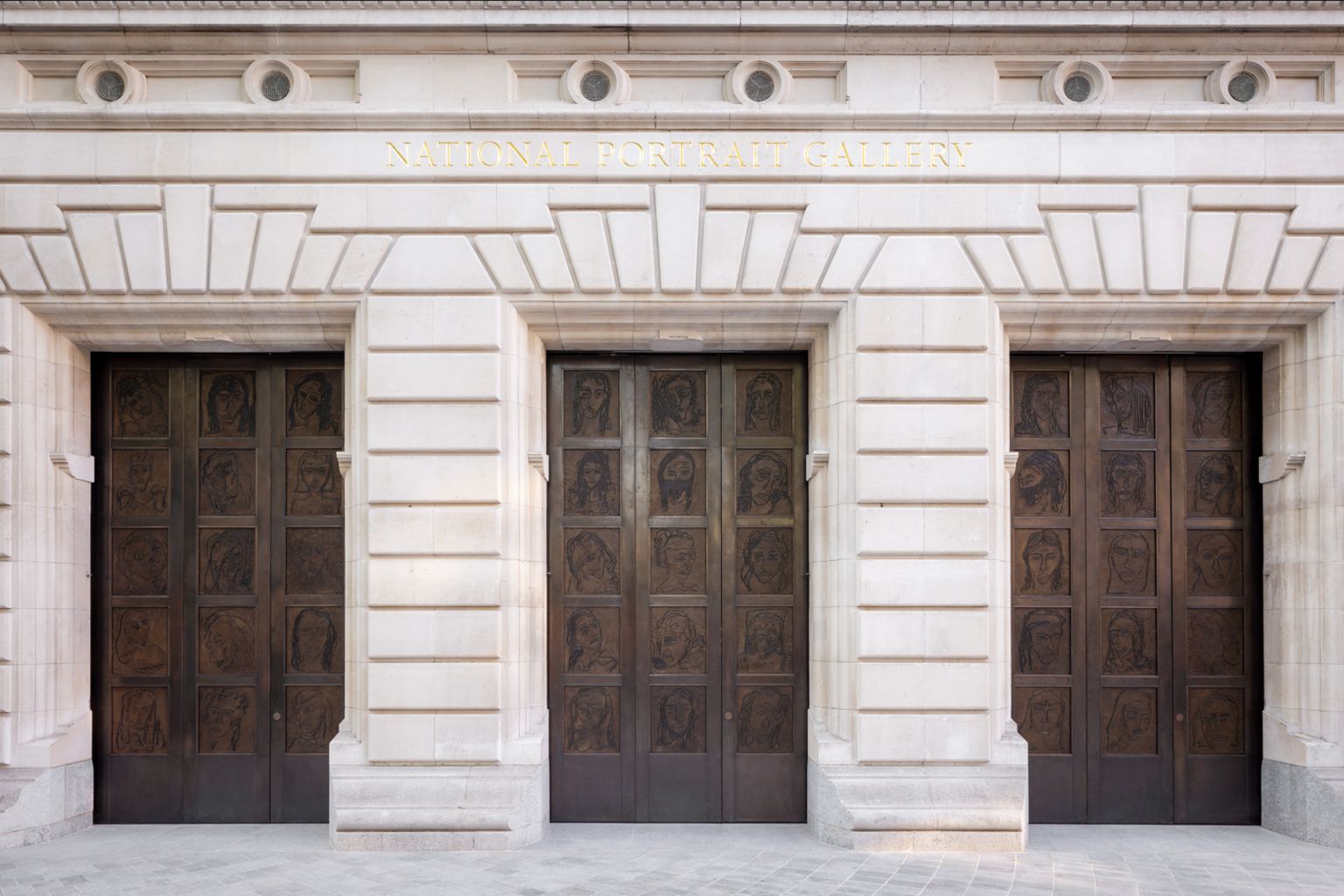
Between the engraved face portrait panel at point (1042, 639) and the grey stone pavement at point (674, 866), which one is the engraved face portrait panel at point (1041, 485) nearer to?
the engraved face portrait panel at point (1042, 639)

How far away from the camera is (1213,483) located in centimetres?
1169

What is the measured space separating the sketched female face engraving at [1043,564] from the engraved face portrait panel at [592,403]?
4.59m

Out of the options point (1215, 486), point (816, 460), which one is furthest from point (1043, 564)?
point (816, 460)

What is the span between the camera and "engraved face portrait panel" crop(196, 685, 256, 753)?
1155cm

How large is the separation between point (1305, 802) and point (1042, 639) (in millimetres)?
2868

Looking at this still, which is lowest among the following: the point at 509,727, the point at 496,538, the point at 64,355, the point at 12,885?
the point at 12,885

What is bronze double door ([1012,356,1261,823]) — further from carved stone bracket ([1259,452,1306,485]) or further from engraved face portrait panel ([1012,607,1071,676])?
carved stone bracket ([1259,452,1306,485])

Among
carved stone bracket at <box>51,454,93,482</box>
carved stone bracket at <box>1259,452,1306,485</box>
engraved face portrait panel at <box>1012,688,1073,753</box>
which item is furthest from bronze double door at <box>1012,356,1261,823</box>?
carved stone bracket at <box>51,454,93,482</box>

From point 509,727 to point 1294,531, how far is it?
26.9 feet

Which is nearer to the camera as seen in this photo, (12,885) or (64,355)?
(12,885)

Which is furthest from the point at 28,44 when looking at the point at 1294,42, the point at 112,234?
the point at 1294,42

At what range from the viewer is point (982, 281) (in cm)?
1079

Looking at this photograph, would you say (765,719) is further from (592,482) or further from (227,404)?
(227,404)

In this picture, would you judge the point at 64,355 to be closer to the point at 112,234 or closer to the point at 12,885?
the point at 112,234
